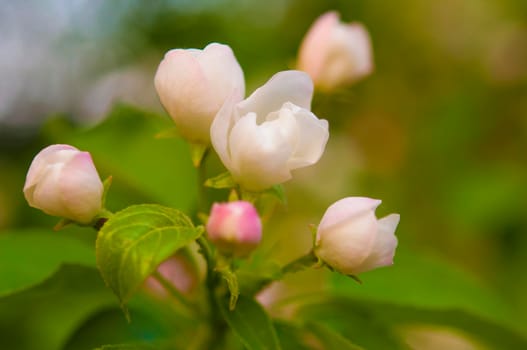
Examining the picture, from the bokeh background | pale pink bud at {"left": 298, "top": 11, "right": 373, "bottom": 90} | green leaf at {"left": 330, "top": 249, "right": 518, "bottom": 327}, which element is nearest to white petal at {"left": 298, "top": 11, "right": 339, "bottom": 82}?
pale pink bud at {"left": 298, "top": 11, "right": 373, "bottom": 90}

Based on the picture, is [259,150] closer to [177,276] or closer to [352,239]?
[352,239]

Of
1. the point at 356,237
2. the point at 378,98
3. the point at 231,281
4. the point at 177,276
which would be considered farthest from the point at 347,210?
the point at 378,98

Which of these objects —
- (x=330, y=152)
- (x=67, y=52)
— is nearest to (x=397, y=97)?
(x=330, y=152)

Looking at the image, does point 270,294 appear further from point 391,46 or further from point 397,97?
point 391,46

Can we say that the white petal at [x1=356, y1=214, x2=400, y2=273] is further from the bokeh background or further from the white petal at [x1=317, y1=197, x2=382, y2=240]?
the bokeh background

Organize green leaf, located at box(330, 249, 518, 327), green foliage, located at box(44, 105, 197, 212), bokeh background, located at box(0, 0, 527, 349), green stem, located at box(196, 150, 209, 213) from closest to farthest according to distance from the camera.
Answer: green stem, located at box(196, 150, 209, 213), green leaf, located at box(330, 249, 518, 327), green foliage, located at box(44, 105, 197, 212), bokeh background, located at box(0, 0, 527, 349)

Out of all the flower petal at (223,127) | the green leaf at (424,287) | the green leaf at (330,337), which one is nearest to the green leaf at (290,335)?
the green leaf at (330,337)
